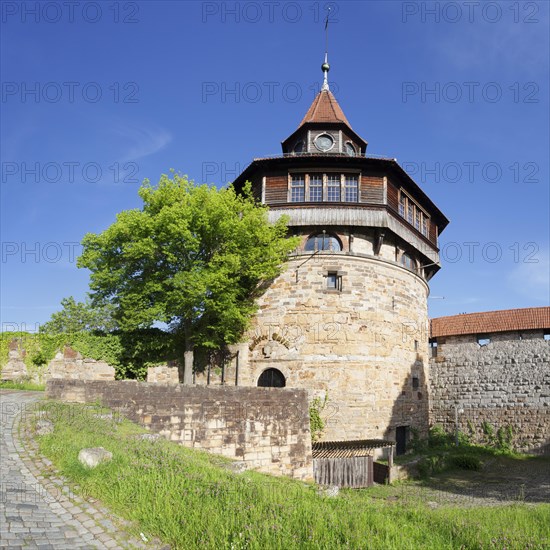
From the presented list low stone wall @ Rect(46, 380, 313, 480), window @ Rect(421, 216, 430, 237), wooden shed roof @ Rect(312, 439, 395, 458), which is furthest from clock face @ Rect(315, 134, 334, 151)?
wooden shed roof @ Rect(312, 439, 395, 458)

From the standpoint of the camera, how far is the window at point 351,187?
69.6 ft

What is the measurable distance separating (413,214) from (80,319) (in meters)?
16.2

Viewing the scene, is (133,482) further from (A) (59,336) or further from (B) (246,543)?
(A) (59,336)

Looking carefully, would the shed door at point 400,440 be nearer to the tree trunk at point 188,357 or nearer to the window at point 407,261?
the window at point 407,261

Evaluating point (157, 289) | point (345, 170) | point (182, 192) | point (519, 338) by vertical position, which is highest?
point (345, 170)

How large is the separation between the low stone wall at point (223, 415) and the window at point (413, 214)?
11.6 metres

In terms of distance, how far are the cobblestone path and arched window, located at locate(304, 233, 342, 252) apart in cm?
1458

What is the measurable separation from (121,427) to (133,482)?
408 cm

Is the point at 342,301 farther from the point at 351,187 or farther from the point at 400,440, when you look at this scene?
the point at 400,440

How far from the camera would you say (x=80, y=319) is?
69.4 ft

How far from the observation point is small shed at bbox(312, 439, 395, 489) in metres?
15.6

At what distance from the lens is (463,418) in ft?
82.3

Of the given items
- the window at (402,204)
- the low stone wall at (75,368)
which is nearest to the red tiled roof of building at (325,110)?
the window at (402,204)

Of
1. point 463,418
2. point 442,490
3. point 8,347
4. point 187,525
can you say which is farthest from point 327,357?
point 187,525
